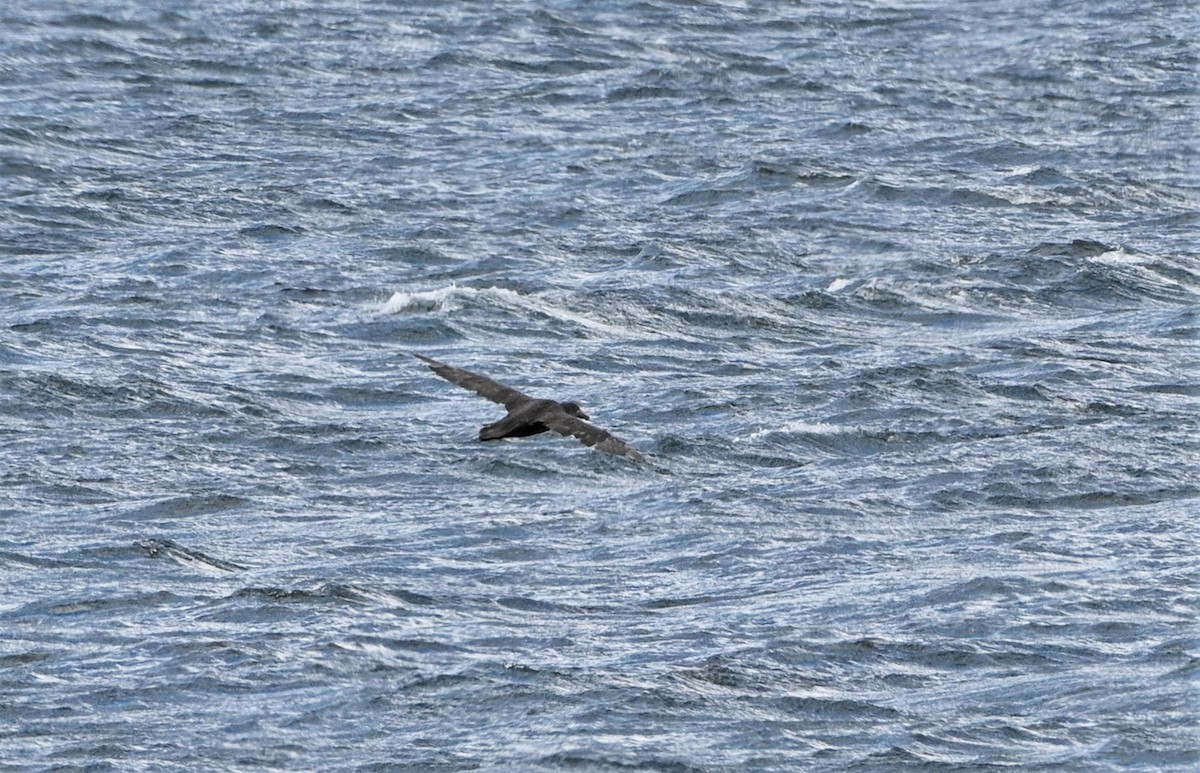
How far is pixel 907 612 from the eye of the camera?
52.7 feet

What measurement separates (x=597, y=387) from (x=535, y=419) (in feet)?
14.7

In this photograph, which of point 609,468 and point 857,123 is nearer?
point 609,468

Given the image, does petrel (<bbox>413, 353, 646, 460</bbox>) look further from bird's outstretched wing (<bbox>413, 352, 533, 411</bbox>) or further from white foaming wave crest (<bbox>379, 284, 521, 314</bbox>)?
white foaming wave crest (<bbox>379, 284, 521, 314</bbox>)

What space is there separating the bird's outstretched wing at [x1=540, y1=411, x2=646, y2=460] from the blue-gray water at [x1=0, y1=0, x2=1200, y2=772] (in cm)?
91

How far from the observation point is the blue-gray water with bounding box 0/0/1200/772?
14.6 m

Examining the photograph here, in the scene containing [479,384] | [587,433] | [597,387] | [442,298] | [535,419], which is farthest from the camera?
[442,298]

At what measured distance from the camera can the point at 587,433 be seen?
16.3 m

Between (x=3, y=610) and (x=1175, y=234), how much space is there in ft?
47.9

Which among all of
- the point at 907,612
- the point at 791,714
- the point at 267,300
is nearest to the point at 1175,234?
the point at 267,300

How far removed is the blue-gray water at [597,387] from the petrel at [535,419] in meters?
0.77

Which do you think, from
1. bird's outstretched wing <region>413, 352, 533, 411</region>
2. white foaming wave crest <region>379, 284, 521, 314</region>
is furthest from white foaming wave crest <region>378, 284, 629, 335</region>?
bird's outstretched wing <region>413, 352, 533, 411</region>

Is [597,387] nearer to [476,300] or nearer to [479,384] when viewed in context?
[476,300]

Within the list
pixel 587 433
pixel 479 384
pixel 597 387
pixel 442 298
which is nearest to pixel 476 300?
pixel 442 298

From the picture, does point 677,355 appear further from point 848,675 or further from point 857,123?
point 857,123
